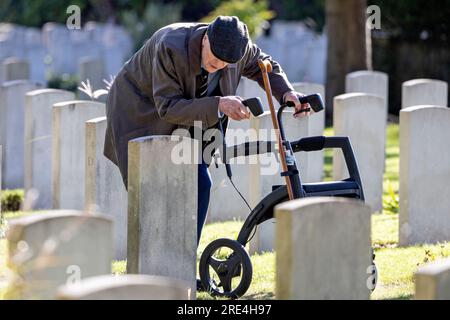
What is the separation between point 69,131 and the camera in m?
9.30

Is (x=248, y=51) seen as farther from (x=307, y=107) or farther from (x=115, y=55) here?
(x=115, y=55)

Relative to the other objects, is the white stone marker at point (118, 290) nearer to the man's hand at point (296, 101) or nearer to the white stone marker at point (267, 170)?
the man's hand at point (296, 101)

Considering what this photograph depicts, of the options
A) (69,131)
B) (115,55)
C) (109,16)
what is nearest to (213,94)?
(69,131)

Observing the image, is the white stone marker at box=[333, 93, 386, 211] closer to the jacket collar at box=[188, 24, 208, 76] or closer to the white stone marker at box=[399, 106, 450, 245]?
the white stone marker at box=[399, 106, 450, 245]

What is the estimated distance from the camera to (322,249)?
4898 mm

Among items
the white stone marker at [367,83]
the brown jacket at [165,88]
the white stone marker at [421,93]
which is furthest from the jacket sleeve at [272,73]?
the white stone marker at [367,83]

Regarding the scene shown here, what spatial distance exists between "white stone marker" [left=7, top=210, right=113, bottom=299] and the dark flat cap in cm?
154

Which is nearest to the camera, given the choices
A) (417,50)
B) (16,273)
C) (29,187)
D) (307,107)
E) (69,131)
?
(16,273)

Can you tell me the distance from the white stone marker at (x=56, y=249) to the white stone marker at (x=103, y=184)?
8.73 feet

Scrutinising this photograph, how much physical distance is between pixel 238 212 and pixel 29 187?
6.67 ft

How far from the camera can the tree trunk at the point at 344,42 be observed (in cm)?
1589

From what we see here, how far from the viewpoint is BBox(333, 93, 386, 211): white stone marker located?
962cm

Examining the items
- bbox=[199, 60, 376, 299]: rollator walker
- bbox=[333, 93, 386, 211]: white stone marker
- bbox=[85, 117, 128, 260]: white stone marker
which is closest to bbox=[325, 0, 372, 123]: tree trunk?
Result: bbox=[333, 93, 386, 211]: white stone marker

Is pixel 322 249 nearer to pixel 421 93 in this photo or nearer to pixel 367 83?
pixel 421 93
